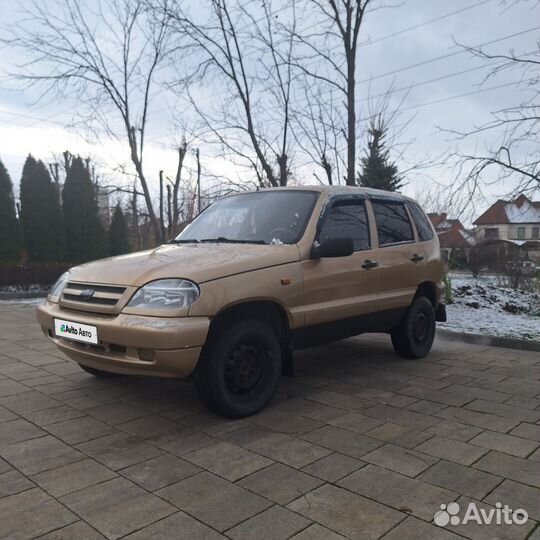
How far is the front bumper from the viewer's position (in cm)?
319

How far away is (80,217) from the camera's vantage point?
16797 mm

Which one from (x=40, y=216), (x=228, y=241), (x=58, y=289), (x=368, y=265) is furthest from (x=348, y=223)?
(x=40, y=216)

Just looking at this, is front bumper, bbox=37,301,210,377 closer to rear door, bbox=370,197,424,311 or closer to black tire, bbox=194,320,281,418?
black tire, bbox=194,320,281,418

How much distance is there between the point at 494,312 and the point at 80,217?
13545 millimetres

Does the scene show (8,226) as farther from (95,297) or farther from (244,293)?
(244,293)

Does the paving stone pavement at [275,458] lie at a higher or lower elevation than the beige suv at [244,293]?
lower

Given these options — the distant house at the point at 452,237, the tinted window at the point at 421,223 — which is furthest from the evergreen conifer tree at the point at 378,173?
the tinted window at the point at 421,223

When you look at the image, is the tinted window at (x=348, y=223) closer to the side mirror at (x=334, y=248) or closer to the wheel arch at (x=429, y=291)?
the side mirror at (x=334, y=248)

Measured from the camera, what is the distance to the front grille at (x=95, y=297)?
3400mm

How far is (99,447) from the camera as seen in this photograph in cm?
319

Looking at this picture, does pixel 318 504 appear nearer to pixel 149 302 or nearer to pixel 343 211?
pixel 149 302

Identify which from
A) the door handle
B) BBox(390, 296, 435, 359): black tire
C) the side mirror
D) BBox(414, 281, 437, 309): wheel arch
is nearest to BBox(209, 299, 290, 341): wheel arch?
the side mirror

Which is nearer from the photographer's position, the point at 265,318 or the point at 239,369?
the point at 239,369

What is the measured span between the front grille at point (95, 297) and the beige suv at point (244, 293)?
0.03 feet
